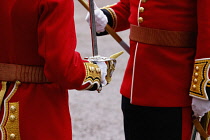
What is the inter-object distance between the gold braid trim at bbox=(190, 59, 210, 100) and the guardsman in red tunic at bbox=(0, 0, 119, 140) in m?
0.43

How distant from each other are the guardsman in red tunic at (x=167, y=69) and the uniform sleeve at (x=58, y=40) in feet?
1.79

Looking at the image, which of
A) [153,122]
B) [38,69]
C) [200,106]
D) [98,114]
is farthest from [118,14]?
[98,114]

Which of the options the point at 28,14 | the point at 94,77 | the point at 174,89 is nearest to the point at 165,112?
the point at 174,89

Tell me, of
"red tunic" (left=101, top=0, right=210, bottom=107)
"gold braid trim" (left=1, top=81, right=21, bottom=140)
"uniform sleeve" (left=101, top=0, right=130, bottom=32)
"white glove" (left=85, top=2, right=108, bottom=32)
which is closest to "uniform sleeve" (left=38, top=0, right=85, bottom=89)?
"gold braid trim" (left=1, top=81, right=21, bottom=140)

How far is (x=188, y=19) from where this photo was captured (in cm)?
243

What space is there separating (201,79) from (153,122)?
0.33 metres

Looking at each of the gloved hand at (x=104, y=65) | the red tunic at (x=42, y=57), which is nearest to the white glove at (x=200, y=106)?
the gloved hand at (x=104, y=65)

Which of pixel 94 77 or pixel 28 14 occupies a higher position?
pixel 28 14

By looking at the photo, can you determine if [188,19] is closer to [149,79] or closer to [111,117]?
[149,79]

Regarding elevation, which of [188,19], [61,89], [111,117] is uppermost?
[188,19]

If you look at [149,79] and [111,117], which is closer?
[149,79]

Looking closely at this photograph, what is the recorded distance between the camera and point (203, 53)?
234cm

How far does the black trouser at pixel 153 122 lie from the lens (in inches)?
98.1

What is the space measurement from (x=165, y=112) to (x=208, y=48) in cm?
37
